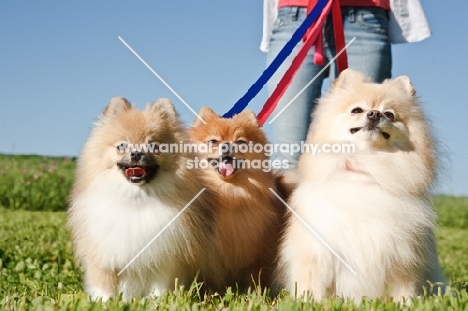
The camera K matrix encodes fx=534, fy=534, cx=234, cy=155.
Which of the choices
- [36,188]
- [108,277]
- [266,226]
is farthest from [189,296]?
[36,188]

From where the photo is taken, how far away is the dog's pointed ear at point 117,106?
3510 mm

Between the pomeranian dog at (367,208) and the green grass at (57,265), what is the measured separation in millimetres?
206

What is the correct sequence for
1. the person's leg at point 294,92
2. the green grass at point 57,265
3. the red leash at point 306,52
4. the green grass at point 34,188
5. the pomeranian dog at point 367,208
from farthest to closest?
the green grass at point 34,188
the person's leg at point 294,92
the red leash at point 306,52
the pomeranian dog at point 367,208
the green grass at point 57,265

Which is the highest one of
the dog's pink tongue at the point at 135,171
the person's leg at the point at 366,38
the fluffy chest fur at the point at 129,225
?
the person's leg at the point at 366,38

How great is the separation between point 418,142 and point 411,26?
1.58 m

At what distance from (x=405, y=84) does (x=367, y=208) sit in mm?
1005

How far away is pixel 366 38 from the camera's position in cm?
445

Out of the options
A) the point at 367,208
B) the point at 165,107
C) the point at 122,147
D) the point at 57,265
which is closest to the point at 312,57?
the point at 165,107

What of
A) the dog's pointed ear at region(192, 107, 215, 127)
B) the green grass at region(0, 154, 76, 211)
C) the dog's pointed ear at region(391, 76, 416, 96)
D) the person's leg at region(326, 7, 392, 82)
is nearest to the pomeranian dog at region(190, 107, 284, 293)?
the dog's pointed ear at region(192, 107, 215, 127)

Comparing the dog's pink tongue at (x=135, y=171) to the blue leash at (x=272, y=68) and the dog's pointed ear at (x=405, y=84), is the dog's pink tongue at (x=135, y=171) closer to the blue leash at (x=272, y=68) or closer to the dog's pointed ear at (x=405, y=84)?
the blue leash at (x=272, y=68)

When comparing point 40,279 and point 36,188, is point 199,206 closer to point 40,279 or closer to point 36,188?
point 40,279

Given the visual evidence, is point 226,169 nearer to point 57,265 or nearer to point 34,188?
point 57,265

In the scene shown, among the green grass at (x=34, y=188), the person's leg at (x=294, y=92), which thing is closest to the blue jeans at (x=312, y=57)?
the person's leg at (x=294, y=92)

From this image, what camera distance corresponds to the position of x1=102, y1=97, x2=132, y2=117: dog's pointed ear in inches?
138
